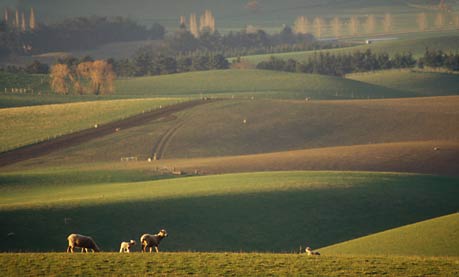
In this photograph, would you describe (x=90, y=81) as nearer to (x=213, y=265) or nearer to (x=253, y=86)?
(x=253, y=86)

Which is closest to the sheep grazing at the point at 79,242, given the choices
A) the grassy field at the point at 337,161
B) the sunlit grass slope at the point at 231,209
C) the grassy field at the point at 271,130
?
the sunlit grass slope at the point at 231,209

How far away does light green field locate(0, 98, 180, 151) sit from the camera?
99.9 metres

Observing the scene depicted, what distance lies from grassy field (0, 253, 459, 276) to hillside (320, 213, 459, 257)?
652 centimetres

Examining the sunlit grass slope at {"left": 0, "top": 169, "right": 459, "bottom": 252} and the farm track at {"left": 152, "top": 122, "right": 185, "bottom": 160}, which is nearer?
the sunlit grass slope at {"left": 0, "top": 169, "right": 459, "bottom": 252}

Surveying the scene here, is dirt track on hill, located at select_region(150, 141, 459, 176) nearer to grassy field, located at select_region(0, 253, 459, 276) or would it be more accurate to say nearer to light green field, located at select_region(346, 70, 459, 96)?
grassy field, located at select_region(0, 253, 459, 276)

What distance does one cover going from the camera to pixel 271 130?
337 feet

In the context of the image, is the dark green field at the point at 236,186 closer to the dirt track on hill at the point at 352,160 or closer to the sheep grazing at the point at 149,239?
the dirt track on hill at the point at 352,160

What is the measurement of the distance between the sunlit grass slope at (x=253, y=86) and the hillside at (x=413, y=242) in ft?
322

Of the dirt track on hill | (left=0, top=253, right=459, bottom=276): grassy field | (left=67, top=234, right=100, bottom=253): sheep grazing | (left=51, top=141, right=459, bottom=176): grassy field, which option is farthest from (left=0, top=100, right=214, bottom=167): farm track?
(left=0, top=253, right=459, bottom=276): grassy field

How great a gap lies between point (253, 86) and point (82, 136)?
6604cm

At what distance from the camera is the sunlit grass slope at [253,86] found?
15050cm

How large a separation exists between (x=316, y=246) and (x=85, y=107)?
7715cm

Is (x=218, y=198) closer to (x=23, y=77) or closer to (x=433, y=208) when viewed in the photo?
(x=433, y=208)

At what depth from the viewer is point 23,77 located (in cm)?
16200
